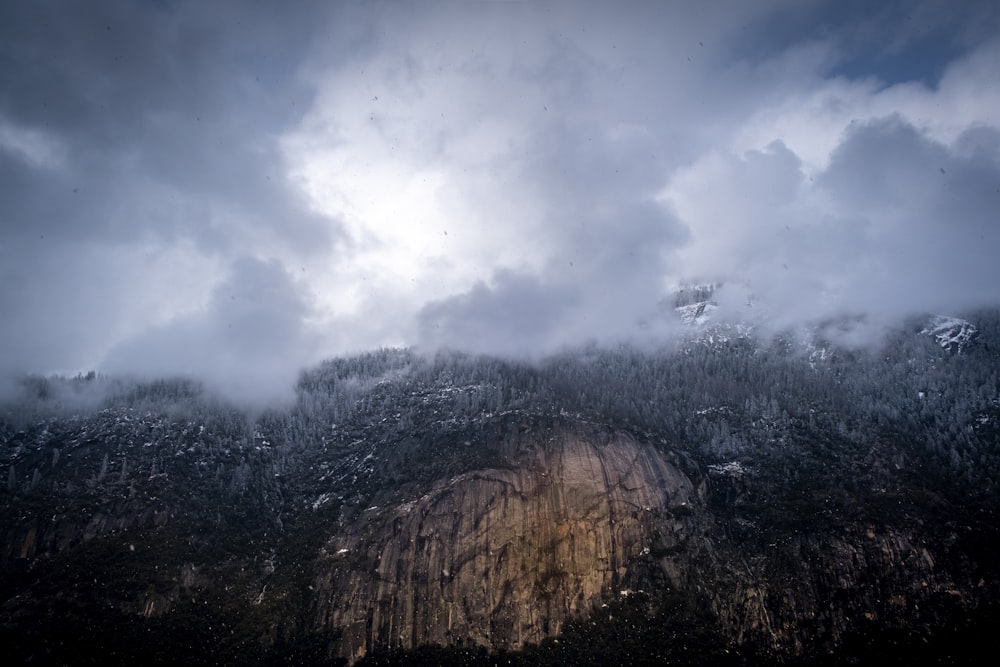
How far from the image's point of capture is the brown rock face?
162 meters

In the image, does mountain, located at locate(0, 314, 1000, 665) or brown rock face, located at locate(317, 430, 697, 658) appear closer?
mountain, located at locate(0, 314, 1000, 665)

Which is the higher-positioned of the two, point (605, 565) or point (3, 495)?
point (3, 495)

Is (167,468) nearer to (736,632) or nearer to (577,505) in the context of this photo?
(577,505)

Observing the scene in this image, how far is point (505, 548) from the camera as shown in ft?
574

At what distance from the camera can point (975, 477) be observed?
181 metres

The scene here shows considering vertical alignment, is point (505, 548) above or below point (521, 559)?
above

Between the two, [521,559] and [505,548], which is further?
[505,548]

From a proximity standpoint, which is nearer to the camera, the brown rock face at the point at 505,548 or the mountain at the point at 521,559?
the mountain at the point at 521,559

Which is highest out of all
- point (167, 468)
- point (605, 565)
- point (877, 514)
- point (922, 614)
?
point (167, 468)

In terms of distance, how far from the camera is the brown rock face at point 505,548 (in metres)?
162

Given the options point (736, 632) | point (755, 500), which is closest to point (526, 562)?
point (736, 632)

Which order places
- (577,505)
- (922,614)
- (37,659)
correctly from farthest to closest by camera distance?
(577,505)
(922,614)
(37,659)

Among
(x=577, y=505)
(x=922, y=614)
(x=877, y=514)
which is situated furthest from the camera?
(x=577, y=505)

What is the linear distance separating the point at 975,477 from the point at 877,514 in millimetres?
39630
